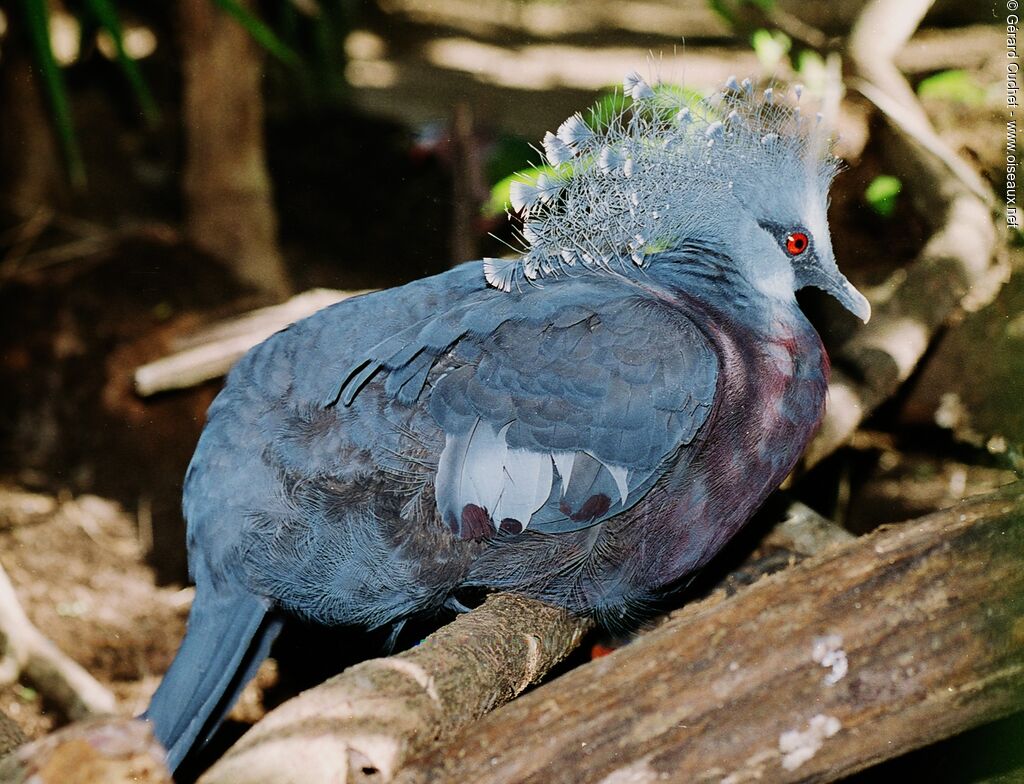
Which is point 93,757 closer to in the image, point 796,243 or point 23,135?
point 796,243

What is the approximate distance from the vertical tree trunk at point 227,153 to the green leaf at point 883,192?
94.7 inches

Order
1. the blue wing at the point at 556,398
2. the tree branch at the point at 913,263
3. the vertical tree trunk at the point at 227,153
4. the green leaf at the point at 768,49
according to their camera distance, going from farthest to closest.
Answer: the vertical tree trunk at the point at 227,153, the green leaf at the point at 768,49, the tree branch at the point at 913,263, the blue wing at the point at 556,398

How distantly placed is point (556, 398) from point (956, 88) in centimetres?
210

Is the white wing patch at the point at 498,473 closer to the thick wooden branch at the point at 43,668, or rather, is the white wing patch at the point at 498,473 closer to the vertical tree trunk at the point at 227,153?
the thick wooden branch at the point at 43,668

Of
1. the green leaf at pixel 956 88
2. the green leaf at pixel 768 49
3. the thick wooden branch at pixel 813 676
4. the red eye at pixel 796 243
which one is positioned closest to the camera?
the thick wooden branch at pixel 813 676

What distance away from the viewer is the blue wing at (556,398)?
6.11 feet

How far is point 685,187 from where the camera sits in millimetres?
1936

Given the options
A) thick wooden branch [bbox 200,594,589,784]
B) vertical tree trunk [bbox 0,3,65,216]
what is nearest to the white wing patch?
thick wooden branch [bbox 200,594,589,784]

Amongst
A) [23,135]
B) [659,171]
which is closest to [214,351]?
[659,171]

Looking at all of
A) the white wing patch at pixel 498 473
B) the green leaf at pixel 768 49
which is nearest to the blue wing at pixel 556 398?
the white wing patch at pixel 498 473

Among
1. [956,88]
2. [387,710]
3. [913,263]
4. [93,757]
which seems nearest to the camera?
[93,757]

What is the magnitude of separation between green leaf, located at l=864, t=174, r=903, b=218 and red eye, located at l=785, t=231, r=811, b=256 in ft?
3.09

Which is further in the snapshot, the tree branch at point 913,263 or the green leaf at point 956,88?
the green leaf at point 956,88

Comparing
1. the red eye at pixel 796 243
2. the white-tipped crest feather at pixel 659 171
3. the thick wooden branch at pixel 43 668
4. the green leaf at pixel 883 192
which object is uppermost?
the white-tipped crest feather at pixel 659 171
